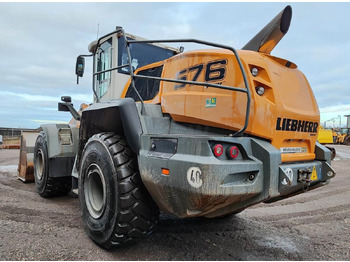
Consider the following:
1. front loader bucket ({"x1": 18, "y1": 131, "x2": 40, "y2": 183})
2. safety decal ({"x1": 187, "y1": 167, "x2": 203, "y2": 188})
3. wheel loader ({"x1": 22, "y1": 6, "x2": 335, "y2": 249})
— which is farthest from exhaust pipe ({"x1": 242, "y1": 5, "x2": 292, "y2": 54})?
front loader bucket ({"x1": 18, "y1": 131, "x2": 40, "y2": 183})

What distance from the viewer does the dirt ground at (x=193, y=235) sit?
9.83 ft

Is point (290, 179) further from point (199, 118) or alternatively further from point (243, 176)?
point (199, 118)

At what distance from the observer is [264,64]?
2799mm

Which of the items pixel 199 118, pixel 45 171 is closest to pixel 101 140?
pixel 199 118

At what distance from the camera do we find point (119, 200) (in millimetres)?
2770

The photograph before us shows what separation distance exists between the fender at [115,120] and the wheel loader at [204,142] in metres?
0.01

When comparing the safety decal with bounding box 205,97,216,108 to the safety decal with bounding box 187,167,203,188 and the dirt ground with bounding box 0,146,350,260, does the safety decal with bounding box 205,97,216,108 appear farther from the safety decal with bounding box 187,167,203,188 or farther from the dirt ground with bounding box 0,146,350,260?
the dirt ground with bounding box 0,146,350,260

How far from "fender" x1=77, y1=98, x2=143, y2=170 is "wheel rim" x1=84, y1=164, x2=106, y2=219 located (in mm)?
492

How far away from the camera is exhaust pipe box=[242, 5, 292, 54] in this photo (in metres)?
3.10

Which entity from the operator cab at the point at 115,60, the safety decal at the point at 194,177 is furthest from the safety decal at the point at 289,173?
the operator cab at the point at 115,60

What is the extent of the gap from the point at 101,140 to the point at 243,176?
1521 millimetres

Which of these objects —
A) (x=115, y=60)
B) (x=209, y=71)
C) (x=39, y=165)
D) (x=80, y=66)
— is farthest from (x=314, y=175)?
(x=39, y=165)

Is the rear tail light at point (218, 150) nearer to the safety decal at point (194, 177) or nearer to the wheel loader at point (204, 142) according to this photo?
the wheel loader at point (204, 142)

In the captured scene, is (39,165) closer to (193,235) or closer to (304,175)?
(193,235)
